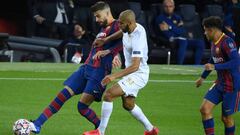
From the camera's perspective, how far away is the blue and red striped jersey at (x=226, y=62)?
1205 centimetres

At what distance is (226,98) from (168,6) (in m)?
12.5

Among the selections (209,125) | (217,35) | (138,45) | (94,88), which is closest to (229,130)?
(209,125)

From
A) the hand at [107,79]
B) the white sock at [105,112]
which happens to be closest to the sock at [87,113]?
the white sock at [105,112]

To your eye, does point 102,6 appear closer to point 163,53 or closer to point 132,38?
point 132,38

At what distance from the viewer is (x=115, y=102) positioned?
17328 millimetres

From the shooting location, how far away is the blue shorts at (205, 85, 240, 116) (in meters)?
12.3

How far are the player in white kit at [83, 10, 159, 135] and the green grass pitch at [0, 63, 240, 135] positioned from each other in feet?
3.12

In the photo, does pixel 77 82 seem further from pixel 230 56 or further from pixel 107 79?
pixel 230 56

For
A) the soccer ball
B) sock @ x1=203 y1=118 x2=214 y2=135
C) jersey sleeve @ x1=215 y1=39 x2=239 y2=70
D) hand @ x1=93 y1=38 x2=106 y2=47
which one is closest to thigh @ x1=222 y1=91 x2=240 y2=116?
sock @ x1=203 y1=118 x2=214 y2=135

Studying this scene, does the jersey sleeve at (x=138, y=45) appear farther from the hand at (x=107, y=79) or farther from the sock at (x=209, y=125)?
the sock at (x=209, y=125)

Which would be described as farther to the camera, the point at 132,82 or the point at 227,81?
the point at 132,82

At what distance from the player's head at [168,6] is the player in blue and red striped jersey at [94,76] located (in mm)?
11513

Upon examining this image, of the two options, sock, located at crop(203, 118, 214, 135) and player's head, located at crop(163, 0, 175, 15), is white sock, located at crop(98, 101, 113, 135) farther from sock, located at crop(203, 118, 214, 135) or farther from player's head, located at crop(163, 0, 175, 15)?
player's head, located at crop(163, 0, 175, 15)

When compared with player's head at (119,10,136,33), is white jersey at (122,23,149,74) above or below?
below
